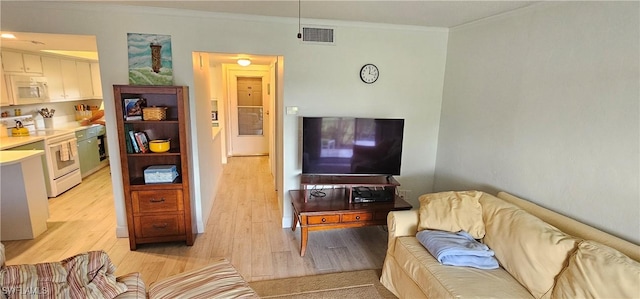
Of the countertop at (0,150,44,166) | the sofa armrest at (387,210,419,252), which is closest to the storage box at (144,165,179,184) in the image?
the countertop at (0,150,44,166)

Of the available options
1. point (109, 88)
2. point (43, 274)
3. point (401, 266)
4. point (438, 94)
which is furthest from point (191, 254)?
point (438, 94)

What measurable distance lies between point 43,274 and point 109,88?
189cm

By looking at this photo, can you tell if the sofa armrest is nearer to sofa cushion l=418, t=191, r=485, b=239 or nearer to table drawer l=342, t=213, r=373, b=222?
sofa cushion l=418, t=191, r=485, b=239

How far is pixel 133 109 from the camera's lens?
9.18 ft

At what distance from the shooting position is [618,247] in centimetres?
169

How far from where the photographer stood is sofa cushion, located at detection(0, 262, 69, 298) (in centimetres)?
139

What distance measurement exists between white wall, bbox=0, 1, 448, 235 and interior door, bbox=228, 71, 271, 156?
3457 millimetres

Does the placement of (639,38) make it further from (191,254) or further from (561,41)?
(191,254)

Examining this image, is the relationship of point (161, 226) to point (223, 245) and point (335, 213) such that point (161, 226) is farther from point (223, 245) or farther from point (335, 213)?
point (335, 213)

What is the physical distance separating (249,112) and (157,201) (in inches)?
177

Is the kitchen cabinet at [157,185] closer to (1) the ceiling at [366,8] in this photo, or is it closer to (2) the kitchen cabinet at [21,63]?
(1) the ceiling at [366,8]

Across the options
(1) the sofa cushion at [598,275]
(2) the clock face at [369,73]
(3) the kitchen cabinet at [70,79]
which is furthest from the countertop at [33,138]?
(1) the sofa cushion at [598,275]

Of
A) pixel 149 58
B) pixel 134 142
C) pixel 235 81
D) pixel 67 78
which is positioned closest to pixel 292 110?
pixel 149 58

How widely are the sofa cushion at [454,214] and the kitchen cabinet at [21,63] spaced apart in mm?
5218
